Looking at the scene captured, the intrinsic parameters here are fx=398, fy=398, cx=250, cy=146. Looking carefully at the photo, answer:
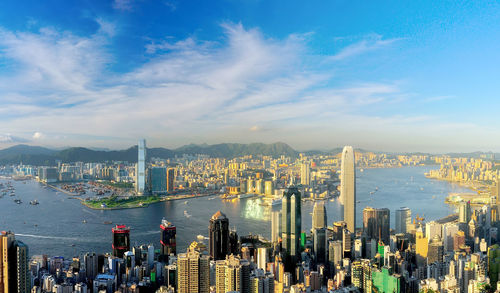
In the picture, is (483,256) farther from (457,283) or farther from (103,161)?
(103,161)

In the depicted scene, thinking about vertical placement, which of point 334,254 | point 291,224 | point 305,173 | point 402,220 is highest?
point 305,173

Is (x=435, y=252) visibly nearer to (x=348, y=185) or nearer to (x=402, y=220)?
(x=402, y=220)

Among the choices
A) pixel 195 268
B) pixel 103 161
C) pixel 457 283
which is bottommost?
pixel 457 283

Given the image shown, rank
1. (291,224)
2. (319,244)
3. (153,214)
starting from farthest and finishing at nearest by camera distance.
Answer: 1. (153,214)
2. (291,224)
3. (319,244)

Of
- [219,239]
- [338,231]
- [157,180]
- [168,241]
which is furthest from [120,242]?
[157,180]

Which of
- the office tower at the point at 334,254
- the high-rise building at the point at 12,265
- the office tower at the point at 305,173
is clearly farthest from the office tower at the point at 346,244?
the office tower at the point at 305,173

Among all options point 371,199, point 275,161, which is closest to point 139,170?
point 275,161
